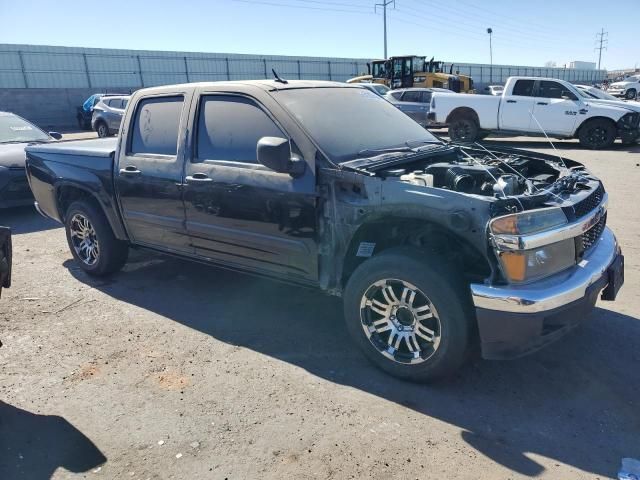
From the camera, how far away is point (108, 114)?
60.2ft

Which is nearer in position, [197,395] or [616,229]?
[197,395]

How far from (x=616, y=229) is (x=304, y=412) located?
505 centimetres

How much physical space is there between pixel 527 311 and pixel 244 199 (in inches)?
82.0

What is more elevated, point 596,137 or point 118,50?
point 118,50

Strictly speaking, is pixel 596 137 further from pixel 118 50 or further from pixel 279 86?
pixel 118 50

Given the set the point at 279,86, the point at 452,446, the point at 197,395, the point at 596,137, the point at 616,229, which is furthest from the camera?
the point at 596,137

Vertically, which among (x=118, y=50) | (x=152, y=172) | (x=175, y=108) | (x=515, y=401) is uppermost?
(x=118, y=50)

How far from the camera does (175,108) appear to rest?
14.6 ft

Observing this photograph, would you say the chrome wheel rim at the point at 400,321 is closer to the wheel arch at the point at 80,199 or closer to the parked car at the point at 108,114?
the wheel arch at the point at 80,199

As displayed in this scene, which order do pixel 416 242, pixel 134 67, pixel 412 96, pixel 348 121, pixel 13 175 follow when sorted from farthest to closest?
pixel 134 67
pixel 412 96
pixel 13 175
pixel 348 121
pixel 416 242

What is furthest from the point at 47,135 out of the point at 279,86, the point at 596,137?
the point at 596,137

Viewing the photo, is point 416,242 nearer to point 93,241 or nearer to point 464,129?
point 93,241

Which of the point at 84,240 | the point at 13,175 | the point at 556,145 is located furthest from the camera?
the point at 556,145

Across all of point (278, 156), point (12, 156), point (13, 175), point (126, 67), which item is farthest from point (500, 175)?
point (126, 67)
